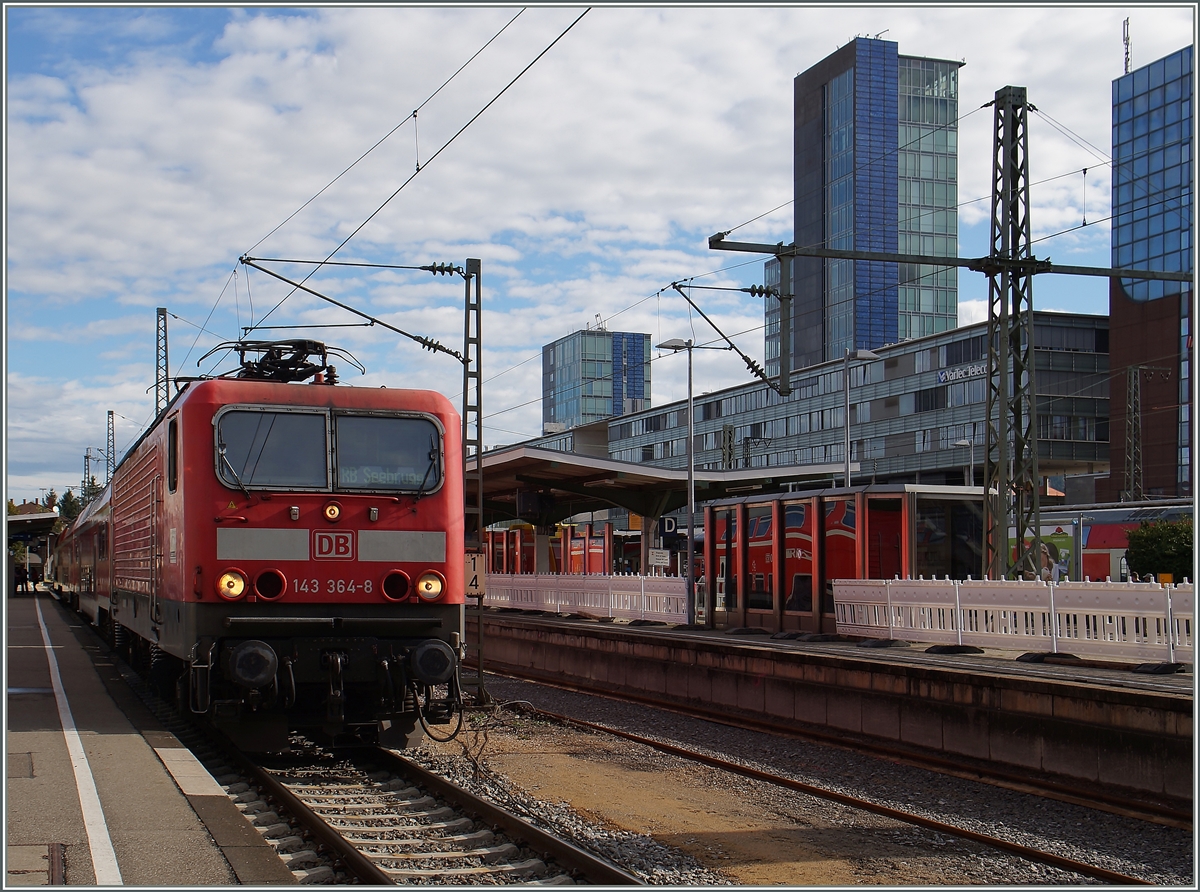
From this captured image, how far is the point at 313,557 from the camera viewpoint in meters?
10.4

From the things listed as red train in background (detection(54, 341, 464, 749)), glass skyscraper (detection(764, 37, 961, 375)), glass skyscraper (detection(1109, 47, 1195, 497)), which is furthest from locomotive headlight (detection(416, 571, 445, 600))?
glass skyscraper (detection(764, 37, 961, 375))

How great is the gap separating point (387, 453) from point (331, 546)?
101 cm

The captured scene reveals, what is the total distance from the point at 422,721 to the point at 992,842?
4.83 m

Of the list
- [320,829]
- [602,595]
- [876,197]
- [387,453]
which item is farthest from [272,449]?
[876,197]

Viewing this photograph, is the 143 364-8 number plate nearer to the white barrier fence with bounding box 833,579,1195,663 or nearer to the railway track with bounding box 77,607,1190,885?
the railway track with bounding box 77,607,1190,885

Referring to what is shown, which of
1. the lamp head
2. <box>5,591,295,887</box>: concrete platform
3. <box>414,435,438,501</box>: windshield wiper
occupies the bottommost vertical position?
<box>5,591,295,887</box>: concrete platform

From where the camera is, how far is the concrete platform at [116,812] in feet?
21.3

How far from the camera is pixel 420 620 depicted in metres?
10.6

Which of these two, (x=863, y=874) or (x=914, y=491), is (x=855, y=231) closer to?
(x=914, y=491)

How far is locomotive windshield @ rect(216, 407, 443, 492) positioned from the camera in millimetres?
10484

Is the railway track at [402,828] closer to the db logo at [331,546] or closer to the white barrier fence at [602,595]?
the db logo at [331,546]

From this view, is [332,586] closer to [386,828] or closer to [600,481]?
[386,828]

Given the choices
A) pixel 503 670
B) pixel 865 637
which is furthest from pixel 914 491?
pixel 503 670

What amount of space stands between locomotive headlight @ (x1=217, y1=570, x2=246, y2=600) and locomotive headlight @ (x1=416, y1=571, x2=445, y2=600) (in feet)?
4.92
